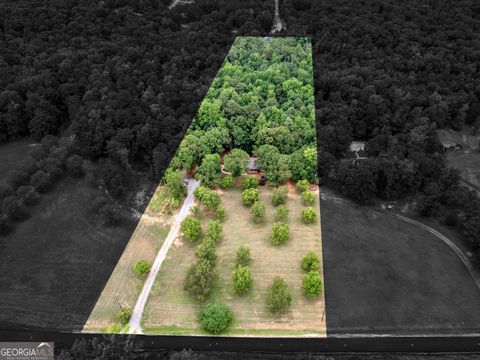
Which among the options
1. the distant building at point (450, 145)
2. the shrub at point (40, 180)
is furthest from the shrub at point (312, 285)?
the distant building at point (450, 145)

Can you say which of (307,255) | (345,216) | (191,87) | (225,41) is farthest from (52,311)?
(225,41)

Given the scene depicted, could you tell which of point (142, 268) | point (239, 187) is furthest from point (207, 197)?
point (142, 268)

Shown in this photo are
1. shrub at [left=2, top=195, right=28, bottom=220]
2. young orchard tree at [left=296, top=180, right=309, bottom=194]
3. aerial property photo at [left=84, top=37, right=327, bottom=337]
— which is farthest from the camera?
young orchard tree at [left=296, top=180, right=309, bottom=194]

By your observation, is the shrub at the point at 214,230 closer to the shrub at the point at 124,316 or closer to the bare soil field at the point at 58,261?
the bare soil field at the point at 58,261

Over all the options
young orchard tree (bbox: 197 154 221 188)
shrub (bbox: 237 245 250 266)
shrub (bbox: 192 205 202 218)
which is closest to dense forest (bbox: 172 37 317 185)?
young orchard tree (bbox: 197 154 221 188)

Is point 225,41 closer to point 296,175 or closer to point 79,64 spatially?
point 79,64

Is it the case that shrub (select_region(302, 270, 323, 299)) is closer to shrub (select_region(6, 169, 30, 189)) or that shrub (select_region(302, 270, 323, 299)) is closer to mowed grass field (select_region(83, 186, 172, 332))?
mowed grass field (select_region(83, 186, 172, 332))
